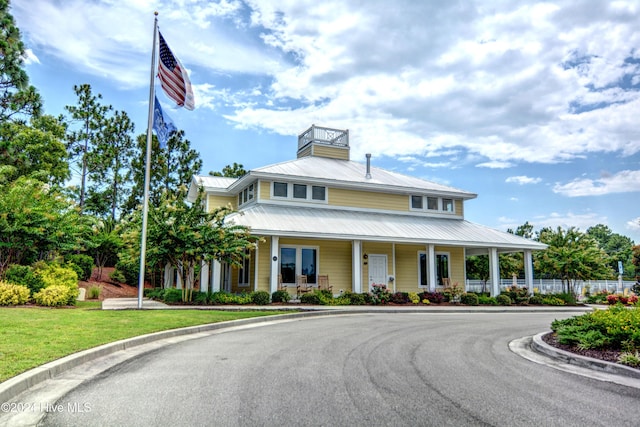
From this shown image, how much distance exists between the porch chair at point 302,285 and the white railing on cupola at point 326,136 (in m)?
10.6

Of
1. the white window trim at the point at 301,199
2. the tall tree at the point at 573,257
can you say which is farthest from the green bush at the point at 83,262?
the tall tree at the point at 573,257

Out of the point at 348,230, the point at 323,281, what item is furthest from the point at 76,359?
the point at 348,230

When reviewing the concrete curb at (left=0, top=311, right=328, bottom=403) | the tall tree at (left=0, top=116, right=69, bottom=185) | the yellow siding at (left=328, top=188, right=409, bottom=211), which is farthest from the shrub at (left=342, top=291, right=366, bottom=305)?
the tall tree at (left=0, top=116, right=69, bottom=185)

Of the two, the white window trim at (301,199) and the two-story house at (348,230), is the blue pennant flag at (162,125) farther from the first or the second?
the white window trim at (301,199)

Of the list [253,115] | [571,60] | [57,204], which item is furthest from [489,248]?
[57,204]

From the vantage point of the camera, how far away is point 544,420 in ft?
15.4

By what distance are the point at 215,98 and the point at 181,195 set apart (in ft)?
15.0

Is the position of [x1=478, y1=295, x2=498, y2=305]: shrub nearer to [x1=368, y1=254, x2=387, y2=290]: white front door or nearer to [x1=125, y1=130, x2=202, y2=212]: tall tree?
[x1=368, y1=254, x2=387, y2=290]: white front door

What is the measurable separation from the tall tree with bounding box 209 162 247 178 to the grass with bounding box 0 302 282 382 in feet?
102

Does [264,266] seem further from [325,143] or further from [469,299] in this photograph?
[325,143]

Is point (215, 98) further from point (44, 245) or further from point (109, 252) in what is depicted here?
point (109, 252)

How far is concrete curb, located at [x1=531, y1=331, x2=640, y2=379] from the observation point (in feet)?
22.8

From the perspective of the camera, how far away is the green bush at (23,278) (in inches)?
607

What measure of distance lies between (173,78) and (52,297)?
314 inches
